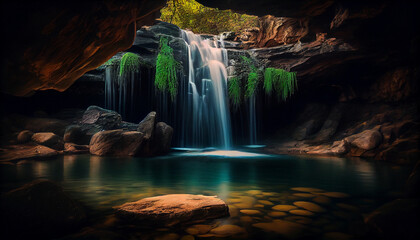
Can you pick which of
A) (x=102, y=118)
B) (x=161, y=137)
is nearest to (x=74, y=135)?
(x=102, y=118)

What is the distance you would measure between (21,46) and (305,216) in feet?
11.0

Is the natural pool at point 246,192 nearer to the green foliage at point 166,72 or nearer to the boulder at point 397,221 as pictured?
the boulder at point 397,221

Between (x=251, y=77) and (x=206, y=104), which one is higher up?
(x=251, y=77)

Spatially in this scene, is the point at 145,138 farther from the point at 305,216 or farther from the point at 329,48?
the point at 329,48

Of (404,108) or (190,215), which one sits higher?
(404,108)

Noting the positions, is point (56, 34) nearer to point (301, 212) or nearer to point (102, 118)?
point (301, 212)

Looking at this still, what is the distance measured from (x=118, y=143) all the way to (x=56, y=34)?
5994 mm

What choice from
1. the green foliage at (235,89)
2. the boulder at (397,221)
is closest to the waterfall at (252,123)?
the green foliage at (235,89)

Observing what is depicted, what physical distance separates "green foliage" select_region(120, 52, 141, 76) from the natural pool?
4859 mm

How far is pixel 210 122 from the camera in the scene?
11945 mm

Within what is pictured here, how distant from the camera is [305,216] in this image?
262 centimetres

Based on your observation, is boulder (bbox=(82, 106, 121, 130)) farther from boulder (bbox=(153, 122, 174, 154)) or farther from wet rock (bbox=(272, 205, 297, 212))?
wet rock (bbox=(272, 205, 297, 212))

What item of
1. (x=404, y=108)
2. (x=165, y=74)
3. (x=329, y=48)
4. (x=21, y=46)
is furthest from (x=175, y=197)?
Result: (x=404, y=108)

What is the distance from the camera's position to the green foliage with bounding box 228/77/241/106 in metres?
11.6
